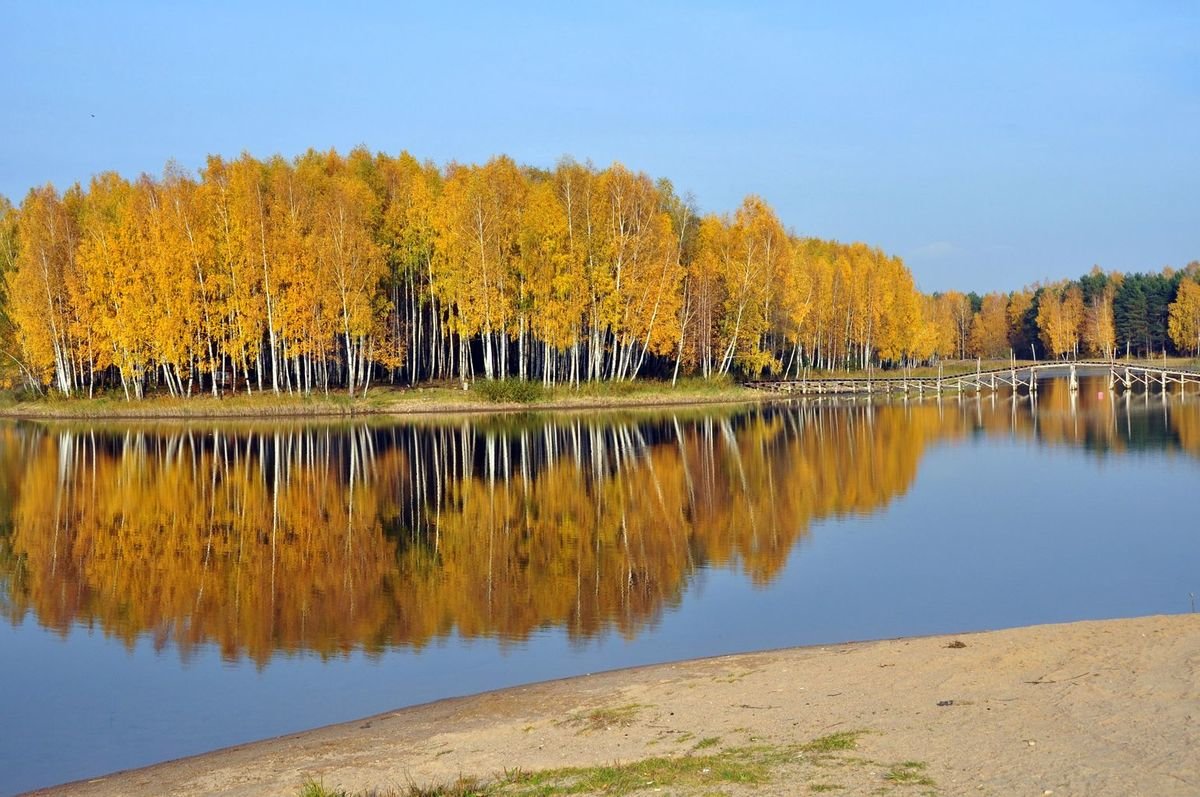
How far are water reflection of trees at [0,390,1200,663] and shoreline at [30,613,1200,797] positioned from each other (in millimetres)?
3620

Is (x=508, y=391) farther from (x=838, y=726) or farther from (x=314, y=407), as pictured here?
(x=838, y=726)

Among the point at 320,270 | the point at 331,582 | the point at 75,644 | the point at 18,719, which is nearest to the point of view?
the point at 18,719

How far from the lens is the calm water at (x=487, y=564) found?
1306 centimetres

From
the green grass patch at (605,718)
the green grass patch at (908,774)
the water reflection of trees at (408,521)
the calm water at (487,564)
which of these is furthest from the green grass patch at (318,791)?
the water reflection of trees at (408,521)

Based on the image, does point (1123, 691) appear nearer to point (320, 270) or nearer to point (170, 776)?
point (170, 776)

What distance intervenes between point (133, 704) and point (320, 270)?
155ft

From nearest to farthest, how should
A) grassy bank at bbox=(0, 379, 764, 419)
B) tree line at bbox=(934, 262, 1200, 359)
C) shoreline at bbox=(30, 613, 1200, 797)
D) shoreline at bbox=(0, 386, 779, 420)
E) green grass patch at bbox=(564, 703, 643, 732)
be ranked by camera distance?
shoreline at bbox=(30, 613, 1200, 797)
green grass patch at bbox=(564, 703, 643, 732)
shoreline at bbox=(0, 386, 779, 420)
grassy bank at bbox=(0, 379, 764, 419)
tree line at bbox=(934, 262, 1200, 359)

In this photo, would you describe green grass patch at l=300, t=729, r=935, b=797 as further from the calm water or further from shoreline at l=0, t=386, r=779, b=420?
shoreline at l=0, t=386, r=779, b=420

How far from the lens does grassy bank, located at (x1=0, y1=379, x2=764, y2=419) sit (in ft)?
189

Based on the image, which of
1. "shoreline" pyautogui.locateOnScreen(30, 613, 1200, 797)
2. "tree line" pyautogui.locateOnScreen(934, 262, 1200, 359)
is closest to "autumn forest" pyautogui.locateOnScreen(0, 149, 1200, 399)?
"shoreline" pyautogui.locateOnScreen(30, 613, 1200, 797)

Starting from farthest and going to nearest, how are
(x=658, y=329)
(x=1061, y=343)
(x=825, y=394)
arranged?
(x=1061, y=343) < (x=825, y=394) < (x=658, y=329)

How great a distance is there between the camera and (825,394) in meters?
75.8

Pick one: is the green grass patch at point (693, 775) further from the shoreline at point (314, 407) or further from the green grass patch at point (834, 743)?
the shoreline at point (314, 407)

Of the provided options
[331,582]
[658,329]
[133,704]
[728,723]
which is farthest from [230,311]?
[728,723]
